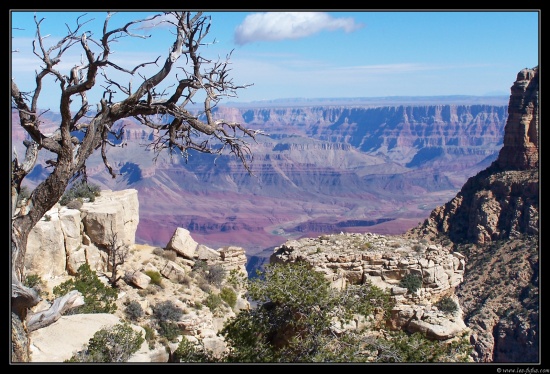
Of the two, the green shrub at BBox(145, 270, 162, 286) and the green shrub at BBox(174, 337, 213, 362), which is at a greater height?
the green shrub at BBox(174, 337, 213, 362)

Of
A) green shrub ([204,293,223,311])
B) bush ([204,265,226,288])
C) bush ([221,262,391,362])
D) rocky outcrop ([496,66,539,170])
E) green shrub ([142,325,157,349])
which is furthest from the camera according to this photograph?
rocky outcrop ([496,66,539,170])

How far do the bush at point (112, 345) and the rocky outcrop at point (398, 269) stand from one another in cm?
500

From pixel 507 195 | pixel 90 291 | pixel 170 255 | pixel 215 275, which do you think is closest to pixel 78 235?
pixel 90 291

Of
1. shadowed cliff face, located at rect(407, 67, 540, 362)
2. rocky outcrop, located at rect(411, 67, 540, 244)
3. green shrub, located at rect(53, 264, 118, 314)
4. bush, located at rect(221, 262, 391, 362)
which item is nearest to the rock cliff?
green shrub, located at rect(53, 264, 118, 314)

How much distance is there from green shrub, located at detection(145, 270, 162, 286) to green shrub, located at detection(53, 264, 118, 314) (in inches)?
86.6

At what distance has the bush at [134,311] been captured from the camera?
718 inches

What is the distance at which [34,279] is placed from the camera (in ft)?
55.5

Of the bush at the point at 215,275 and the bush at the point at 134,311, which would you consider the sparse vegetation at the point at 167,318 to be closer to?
the bush at the point at 134,311

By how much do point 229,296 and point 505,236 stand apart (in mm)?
40450

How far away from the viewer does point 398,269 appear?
16.2 metres

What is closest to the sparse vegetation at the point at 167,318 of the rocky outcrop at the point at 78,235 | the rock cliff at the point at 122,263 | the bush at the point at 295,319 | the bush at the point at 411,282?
the rock cliff at the point at 122,263

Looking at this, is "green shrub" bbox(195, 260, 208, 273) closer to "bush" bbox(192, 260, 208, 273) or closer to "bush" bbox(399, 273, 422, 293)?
"bush" bbox(192, 260, 208, 273)

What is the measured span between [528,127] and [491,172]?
7.13m

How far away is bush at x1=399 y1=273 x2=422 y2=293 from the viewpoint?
15.5 metres
